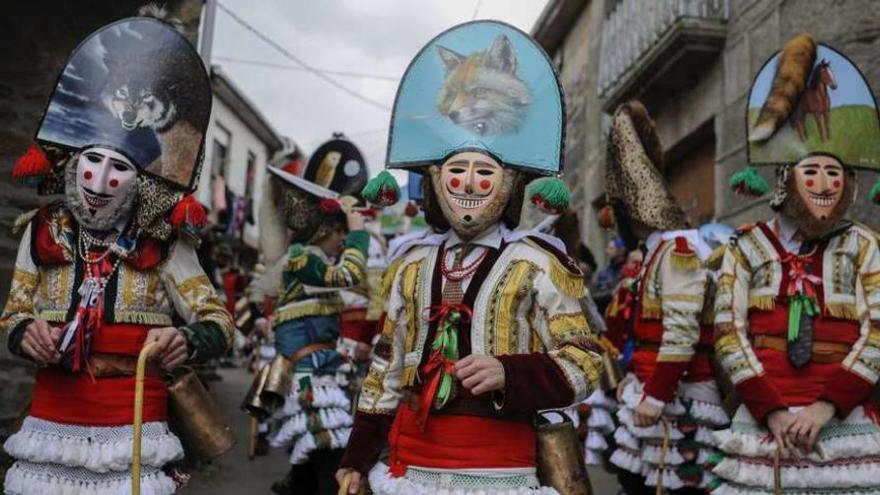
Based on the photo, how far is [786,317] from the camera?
3535 millimetres

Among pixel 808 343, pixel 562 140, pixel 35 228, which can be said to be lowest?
pixel 808 343

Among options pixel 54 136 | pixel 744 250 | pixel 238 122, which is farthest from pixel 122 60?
pixel 238 122

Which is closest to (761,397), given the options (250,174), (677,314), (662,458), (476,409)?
(677,314)

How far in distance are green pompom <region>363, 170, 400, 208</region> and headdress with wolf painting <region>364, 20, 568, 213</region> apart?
4.1 inches

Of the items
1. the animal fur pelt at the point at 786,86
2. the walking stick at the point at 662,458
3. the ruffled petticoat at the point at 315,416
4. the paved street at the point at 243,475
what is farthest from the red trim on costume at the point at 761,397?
the paved street at the point at 243,475

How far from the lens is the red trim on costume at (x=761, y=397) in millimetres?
3373

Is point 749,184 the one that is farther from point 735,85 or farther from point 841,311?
point 735,85

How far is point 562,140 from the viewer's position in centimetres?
284

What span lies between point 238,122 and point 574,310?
2818cm

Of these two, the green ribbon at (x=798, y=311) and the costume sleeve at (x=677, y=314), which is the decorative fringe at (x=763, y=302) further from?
the costume sleeve at (x=677, y=314)

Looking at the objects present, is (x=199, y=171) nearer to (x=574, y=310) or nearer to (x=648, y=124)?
(x=574, y=310)

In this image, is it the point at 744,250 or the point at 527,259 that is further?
the point at 744,250

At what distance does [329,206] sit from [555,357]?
3.40 metres

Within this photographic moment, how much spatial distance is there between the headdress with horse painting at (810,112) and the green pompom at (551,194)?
54.7 inches
